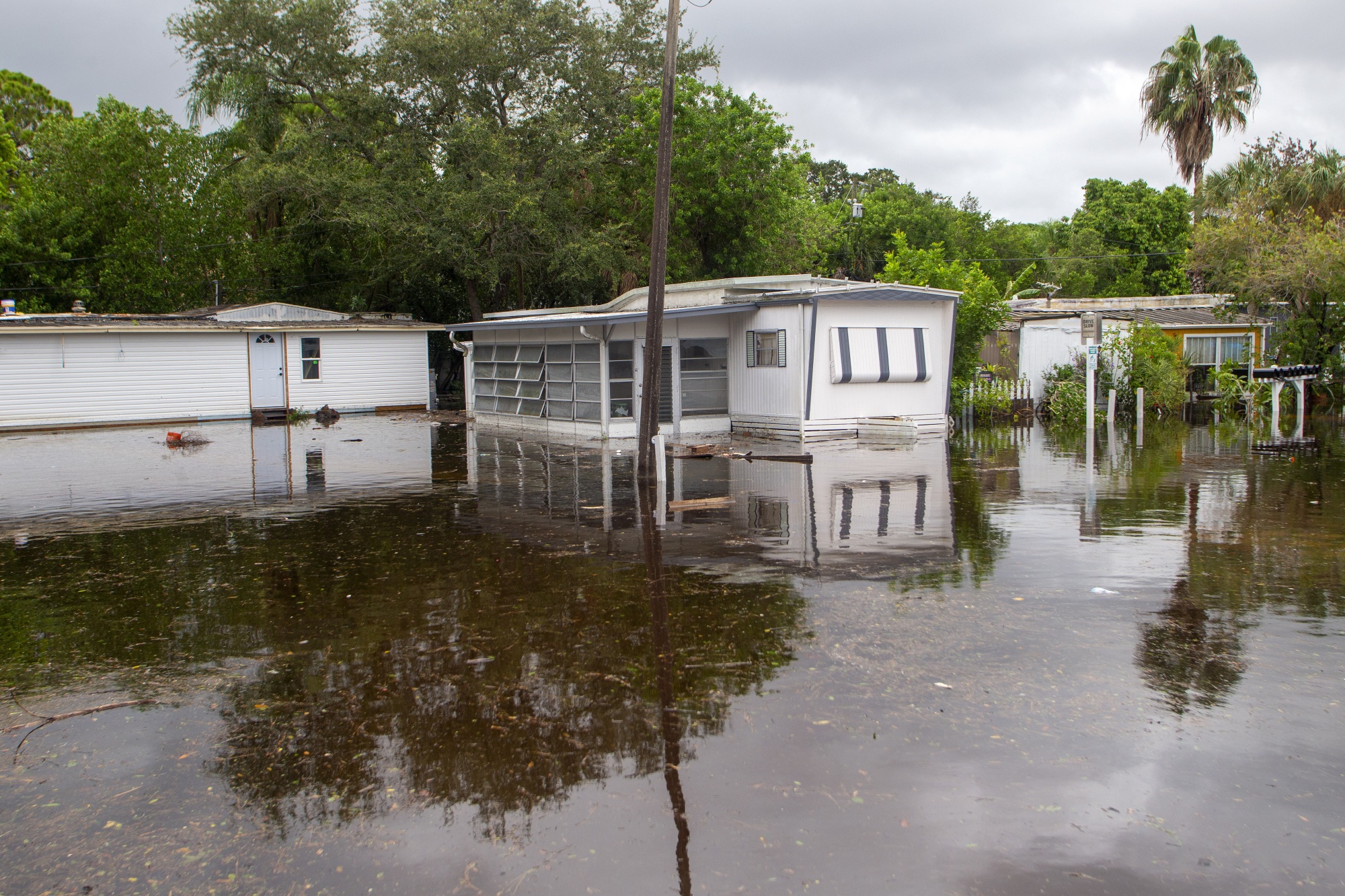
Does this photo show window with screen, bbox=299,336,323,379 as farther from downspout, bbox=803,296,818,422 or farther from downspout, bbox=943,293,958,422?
downspout, bbox=943,293,958,422

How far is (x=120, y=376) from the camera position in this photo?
1120 inches

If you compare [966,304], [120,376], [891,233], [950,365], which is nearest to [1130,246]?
[891,233]

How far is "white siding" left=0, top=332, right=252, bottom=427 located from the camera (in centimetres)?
2678

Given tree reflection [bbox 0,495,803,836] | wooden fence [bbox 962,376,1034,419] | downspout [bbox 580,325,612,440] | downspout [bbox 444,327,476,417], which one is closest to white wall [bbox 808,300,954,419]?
wooden fence [bbox 962,376,1034,419]

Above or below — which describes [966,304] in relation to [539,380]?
above

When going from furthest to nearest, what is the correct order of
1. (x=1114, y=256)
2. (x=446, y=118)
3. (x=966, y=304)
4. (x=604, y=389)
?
(x=1114, y=256)
(x=446, y=118)
(x=966, y=304)
(x=604, y=389)

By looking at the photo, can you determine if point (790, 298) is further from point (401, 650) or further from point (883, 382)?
point (401, 650)

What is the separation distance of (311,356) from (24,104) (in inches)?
1277

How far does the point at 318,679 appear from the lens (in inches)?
259

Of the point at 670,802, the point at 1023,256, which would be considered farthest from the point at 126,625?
the point at 1023,256

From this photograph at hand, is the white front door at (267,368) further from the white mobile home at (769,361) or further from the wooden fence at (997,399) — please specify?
the wooden fence at (997,399)

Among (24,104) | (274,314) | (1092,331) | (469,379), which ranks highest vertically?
(24,104)

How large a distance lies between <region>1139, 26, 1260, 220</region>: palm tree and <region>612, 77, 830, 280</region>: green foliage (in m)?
14.8

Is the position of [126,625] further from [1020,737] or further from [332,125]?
[332,125]
